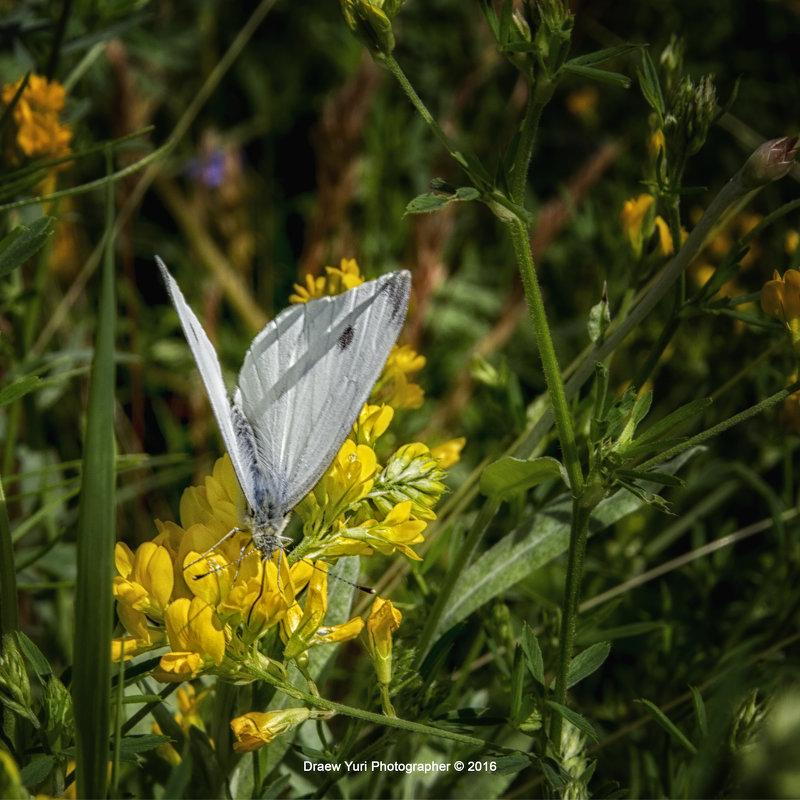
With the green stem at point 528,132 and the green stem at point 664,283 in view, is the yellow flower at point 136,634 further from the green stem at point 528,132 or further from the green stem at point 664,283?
the green stem at point 528,132

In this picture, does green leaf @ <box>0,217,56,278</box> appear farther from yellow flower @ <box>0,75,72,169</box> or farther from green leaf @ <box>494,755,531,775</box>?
green leaf @ <box>494,755,531,775</box>

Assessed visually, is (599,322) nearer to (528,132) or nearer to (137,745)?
(528,132)

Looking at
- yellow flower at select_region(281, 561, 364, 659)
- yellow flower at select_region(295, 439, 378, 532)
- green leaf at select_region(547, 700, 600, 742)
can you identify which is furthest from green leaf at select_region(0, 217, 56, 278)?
green leaf at select_region(547, 700, 600, 742)

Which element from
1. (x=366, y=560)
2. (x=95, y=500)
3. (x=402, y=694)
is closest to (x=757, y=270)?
(x=366, y=560)

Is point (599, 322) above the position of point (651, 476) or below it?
above

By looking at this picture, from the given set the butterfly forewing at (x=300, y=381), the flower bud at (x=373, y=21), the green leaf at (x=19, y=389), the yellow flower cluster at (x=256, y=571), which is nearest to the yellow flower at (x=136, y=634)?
the yellow flower cluster at (x=256, y=571)

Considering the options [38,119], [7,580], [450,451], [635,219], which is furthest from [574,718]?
[38,119]
